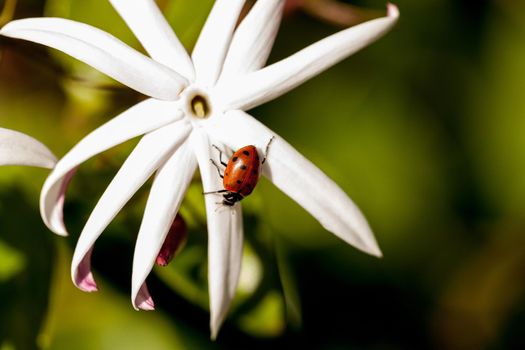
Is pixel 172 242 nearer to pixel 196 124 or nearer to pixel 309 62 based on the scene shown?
pixel 196 124

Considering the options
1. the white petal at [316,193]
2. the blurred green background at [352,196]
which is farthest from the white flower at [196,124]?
the blurred green background at [352,196]

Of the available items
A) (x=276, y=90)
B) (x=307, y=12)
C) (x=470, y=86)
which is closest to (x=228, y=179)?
(x=276, y=90)

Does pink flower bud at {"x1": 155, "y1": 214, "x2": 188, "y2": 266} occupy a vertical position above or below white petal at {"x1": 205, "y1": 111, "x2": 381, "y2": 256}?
below

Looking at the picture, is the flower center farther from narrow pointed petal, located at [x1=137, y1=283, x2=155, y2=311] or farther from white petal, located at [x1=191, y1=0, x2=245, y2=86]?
narrow pointed petal, located at [x1=137, y1=283, x2=155, y2=311]

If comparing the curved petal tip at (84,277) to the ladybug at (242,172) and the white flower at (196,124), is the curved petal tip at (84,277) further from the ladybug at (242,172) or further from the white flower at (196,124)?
the ladybug at (242,172)

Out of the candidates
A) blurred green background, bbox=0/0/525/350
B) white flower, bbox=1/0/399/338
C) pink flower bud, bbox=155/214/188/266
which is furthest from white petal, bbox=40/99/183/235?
blurred green background, bbox=0/0/525/350

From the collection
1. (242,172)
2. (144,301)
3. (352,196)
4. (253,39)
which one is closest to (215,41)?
(253,39)
